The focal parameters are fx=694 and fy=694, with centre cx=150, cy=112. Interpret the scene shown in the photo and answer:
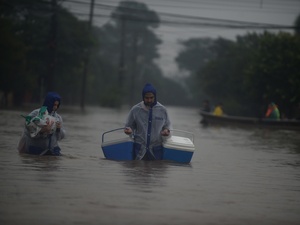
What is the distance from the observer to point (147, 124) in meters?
12.5

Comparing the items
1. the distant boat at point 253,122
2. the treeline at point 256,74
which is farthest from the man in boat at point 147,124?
the treeline at point 256,74

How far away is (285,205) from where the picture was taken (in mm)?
8398

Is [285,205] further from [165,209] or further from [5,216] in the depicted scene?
[5,216]

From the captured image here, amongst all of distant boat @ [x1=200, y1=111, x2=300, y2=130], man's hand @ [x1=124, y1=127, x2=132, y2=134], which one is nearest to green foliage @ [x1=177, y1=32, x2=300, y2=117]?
distant boat @ [x1=200, y1=111, x2=300, y2=130]

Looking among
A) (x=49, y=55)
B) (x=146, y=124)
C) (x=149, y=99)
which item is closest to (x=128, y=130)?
(x=146, y=124)

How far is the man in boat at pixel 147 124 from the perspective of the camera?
1243 cm

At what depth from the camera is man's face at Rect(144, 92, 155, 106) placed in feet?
40.5

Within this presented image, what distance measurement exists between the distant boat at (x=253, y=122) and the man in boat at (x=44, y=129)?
22516 millimetres

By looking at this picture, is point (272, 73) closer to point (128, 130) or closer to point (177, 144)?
point (177, 144)

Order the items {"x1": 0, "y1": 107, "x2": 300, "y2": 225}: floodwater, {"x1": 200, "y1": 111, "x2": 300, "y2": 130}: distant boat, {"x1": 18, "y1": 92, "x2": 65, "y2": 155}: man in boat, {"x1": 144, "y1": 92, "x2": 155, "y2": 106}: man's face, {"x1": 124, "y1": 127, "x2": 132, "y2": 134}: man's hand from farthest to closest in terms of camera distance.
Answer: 1. {"x1": 200, "y1": 111, "x2": 300, "y2": 130}: distant boat
2. {"x1": 144, "y1": 92, "x2": 155, "y2": 106}: man's face
3. {"x1": 124, "y1": 127, "x2": 132, "y2": 134}: man's hand
4. {"x1": 18, "y1": 92, "x2": 65, "y2": 155}: man in boat
5. {"x1": 0, "y1": 107, "x2": 300, "y2": 225}: floodwater

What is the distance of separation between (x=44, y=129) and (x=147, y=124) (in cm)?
184

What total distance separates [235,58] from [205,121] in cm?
3015

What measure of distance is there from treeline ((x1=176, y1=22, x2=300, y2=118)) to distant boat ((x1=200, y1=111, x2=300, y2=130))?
1.58 metres

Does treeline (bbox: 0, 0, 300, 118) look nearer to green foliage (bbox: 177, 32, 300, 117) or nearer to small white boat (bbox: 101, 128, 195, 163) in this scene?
green foliage (bbox: 177, 32, 300, 117)
